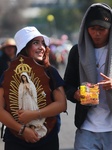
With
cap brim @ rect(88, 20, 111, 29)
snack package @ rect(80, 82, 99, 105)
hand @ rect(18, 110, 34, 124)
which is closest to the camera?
snack package @ rect(80, 82, 99, 105)

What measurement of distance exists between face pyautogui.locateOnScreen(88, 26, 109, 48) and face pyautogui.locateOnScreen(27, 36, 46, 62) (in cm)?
39

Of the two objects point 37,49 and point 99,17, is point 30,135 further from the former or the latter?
point 99,17

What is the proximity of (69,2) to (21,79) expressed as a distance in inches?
4016

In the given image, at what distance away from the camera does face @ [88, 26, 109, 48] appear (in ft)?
14.6

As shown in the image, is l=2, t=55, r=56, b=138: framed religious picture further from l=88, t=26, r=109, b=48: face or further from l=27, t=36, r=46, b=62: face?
l=88, t=26, r=109, b=48: face

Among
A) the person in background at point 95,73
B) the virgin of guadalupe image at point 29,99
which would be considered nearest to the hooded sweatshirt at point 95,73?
the person in background at point 95,73

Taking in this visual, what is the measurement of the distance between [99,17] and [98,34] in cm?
13

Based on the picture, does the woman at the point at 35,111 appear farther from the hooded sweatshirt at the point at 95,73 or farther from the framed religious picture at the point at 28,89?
the hooded sweatshirt at the point at 95,73

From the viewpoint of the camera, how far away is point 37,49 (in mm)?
4477

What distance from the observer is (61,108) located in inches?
174

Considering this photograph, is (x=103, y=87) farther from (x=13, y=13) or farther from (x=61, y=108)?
(x=13, y=13)

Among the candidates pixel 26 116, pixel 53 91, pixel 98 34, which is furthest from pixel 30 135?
pixel 98 34

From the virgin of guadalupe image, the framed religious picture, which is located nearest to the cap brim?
the framed religious picture

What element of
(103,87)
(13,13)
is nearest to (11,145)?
(103,87)
